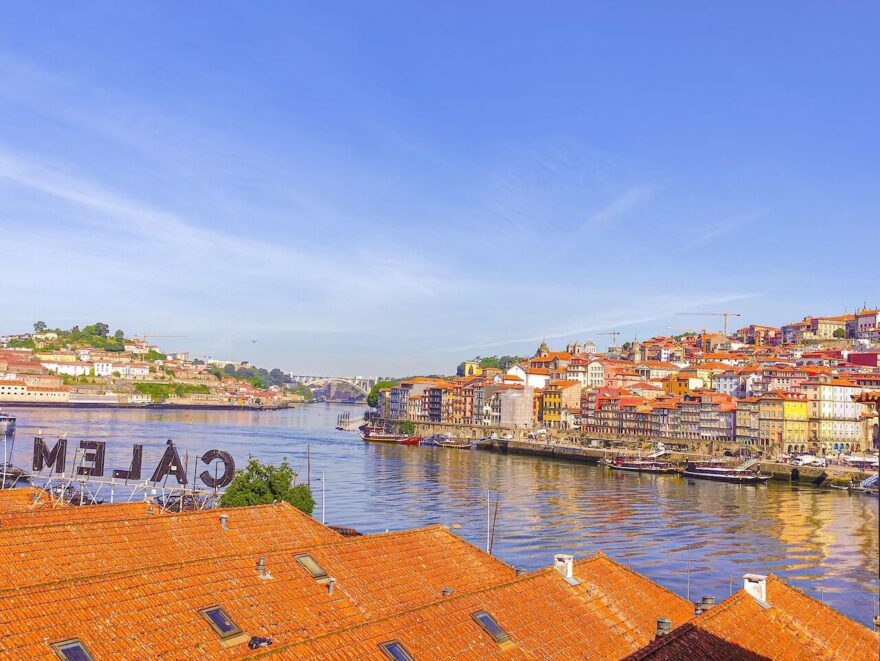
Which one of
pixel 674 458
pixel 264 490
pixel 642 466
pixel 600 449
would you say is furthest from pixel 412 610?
pixel 600 449

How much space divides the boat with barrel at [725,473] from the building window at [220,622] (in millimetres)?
66290

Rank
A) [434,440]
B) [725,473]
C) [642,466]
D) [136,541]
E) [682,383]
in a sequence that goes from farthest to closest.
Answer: [682,383]
[434,440]
[642,466]
[725,473]
[136,541]

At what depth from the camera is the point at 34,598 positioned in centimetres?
1130

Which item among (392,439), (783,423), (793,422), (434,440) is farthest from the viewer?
(392,439)

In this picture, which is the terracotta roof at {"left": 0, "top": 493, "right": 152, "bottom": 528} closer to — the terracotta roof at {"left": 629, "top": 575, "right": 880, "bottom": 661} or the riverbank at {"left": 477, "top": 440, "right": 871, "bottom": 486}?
the terracotta roof at {"left": 629, "top": 575, "right": 880, "bottom": 661}

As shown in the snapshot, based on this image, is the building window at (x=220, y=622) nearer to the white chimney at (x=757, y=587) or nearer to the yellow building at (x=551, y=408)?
the white chimney at (x=757, y=587)

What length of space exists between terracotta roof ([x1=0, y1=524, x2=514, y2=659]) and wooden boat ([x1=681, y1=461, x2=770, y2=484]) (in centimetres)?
6097

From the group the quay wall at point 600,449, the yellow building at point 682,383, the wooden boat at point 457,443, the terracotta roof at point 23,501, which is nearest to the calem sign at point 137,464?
the terracotta roof at point 23,501

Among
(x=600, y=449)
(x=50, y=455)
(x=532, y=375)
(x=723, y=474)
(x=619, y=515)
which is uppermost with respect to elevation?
(x=532, y=375)

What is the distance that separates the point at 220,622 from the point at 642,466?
242 feet

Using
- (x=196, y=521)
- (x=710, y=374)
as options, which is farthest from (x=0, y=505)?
(x=710, y=374)

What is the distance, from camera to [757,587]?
1520 centimetres

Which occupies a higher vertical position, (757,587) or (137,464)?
(137,464)

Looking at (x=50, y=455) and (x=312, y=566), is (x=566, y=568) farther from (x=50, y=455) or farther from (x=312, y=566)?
(x=50, y=455)
